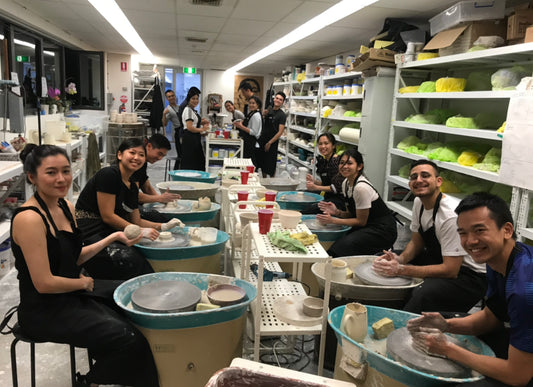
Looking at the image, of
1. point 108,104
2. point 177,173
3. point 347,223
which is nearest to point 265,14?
point 177,173

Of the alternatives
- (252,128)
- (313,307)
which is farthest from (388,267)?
(252,128)

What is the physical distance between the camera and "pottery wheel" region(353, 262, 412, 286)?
93.2 inches

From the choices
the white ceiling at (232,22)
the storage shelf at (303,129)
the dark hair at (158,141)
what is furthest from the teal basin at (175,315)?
the storage shelf at (303,129)

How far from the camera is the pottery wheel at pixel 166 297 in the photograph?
195 centimetres

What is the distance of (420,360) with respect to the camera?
66.1 inches

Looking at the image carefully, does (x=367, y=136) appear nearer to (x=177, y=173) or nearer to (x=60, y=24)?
(x=177, y=173)

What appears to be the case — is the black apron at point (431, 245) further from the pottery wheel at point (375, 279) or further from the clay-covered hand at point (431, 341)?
the clay-covered hand at point (431, 341)

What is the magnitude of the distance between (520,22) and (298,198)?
2.44m

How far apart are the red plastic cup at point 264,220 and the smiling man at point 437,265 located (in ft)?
2.33

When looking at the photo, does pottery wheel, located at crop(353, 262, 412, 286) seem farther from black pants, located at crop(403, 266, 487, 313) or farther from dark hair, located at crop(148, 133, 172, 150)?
dark hair, located at crop(148, 133, 172, 150)

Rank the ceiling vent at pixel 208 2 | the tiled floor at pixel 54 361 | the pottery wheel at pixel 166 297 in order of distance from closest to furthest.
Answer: the pottery wheel at pixel 166 297
the tiled floor at pixel 54 361
the ceiling vent at pixel 208 2

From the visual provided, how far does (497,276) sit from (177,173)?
386 centimetres

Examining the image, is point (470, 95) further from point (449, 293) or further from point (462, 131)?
point (449, 293)

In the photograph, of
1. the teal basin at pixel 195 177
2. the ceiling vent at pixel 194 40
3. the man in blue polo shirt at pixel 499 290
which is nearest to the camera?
the man in blue polo shirt at pixel 499 290
